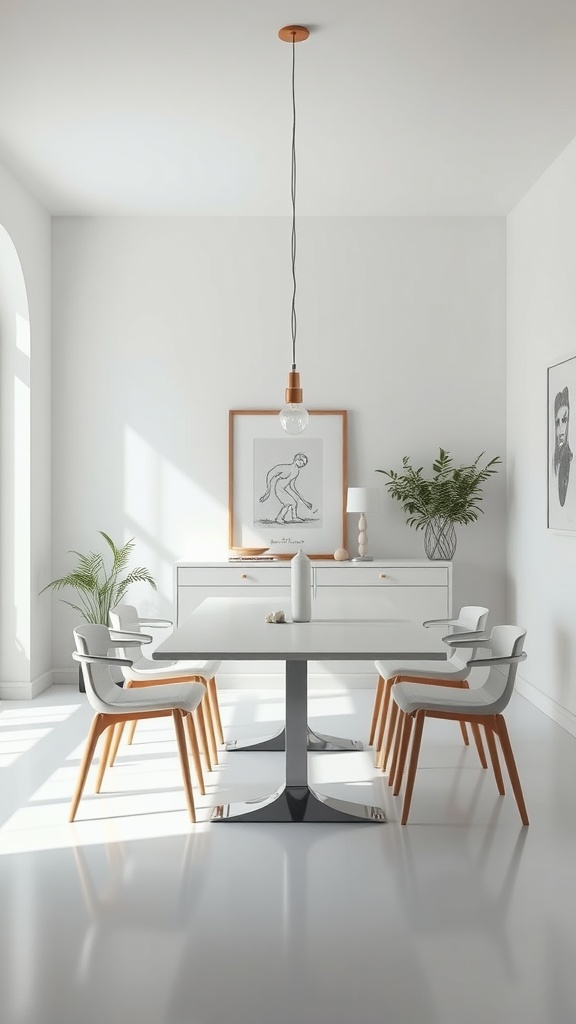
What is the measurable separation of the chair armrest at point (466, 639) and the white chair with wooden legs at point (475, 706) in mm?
195

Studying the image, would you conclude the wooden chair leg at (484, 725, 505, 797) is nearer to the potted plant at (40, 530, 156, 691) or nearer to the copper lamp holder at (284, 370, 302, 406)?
the copper lamp holder at (284, 370, 302, 406)

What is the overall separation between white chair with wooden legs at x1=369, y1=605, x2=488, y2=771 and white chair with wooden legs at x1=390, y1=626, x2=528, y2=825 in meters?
0.24

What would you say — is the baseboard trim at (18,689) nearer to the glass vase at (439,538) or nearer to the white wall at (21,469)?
the white wall at (21,469)

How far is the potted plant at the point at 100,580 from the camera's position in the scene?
21.7ft

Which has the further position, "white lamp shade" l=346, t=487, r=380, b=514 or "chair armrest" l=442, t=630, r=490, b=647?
"white lamp shade" l=346, t=487, r=380, b=514

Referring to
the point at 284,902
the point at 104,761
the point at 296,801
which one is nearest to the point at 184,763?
the point at 296,801

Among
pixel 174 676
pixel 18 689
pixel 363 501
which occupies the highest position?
pixel 363 501

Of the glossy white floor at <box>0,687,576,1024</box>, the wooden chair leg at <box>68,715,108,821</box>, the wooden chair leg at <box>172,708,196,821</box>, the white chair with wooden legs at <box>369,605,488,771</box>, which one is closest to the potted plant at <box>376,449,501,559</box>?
the white chair with wooden legs at <box>369,605,488,771</box>

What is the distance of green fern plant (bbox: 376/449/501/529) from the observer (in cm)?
655

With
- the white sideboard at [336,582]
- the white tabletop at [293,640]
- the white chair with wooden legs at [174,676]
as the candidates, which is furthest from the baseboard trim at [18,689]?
the white tabletop at [293,640]

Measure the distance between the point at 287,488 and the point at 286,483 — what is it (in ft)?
0.13

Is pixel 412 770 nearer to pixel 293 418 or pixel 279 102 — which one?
pixel 293 418

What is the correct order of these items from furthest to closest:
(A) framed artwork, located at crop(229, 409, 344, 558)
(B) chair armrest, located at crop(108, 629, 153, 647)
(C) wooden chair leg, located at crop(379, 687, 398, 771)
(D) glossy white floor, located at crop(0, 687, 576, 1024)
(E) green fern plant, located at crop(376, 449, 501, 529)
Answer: (A) framed artwork, located at crop(229, 409, 344, 558) → (E) green fern plant, located at crop(376, 449, 501, 529) → (C) wooden chair leg, located at crop(379, 687, 398, 771) → (B) chair armrest, located at crop(108, 629, 153, 647) → (D) glossy white floor, located at crop(0, 687, 576, 1024)

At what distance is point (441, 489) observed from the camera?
6.54m
